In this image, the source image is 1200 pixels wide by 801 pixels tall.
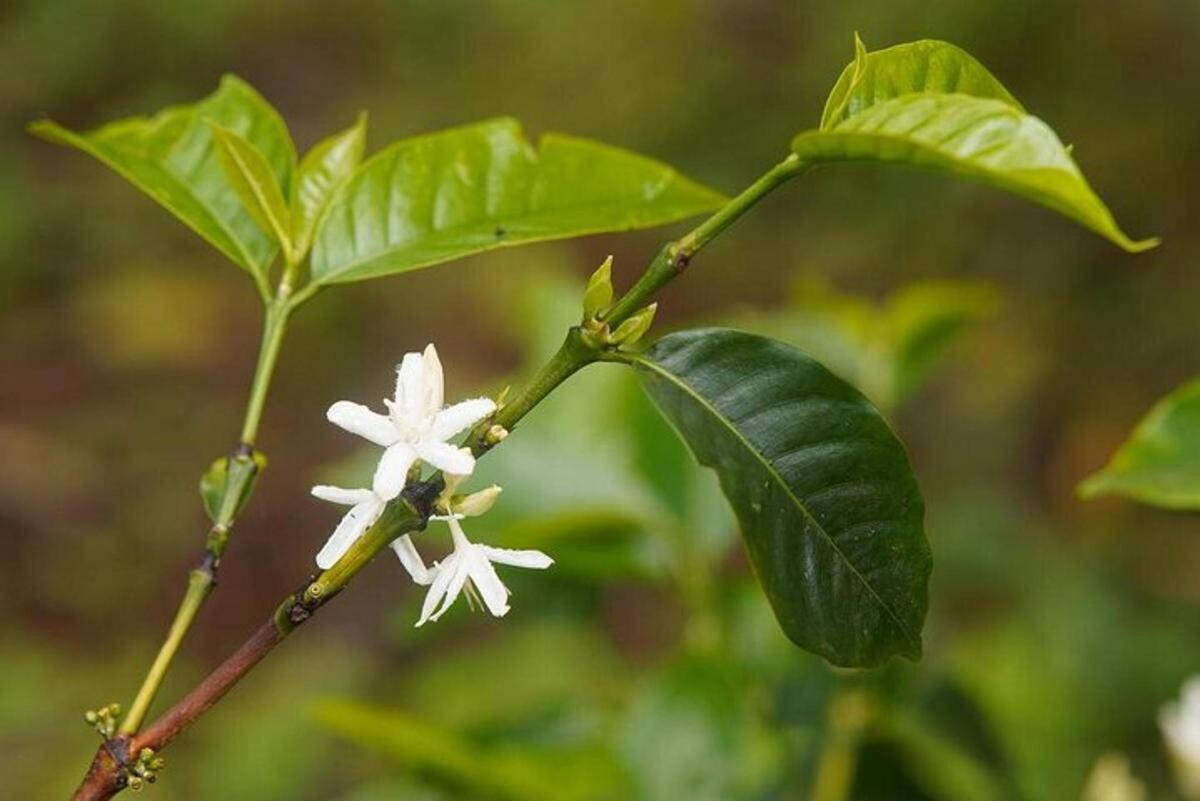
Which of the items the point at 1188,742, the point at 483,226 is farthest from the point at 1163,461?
the point at 483,226

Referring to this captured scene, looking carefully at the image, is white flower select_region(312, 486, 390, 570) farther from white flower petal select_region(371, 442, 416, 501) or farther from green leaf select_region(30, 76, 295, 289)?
green leaf select_region(30, 76, 295, 289)

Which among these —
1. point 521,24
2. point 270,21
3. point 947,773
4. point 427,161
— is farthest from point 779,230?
point 427,161

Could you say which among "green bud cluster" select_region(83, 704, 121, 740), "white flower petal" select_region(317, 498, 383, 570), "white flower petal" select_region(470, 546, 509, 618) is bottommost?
"green bud cluster" select_region(83, 704, 121, 740)

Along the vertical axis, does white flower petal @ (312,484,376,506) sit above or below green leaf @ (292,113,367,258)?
below

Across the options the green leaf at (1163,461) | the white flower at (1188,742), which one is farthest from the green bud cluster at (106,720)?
the white flower at (1188,742)

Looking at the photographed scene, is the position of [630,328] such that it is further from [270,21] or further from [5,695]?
[270,21]

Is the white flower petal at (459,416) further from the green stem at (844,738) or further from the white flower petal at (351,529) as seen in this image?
the green stem at (844,738)

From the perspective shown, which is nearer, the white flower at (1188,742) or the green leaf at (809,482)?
the green leaf at (809,482)

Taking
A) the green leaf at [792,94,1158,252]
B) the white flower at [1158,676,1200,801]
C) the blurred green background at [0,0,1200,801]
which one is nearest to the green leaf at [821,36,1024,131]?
the green leaf at [792,94,1158,252]
